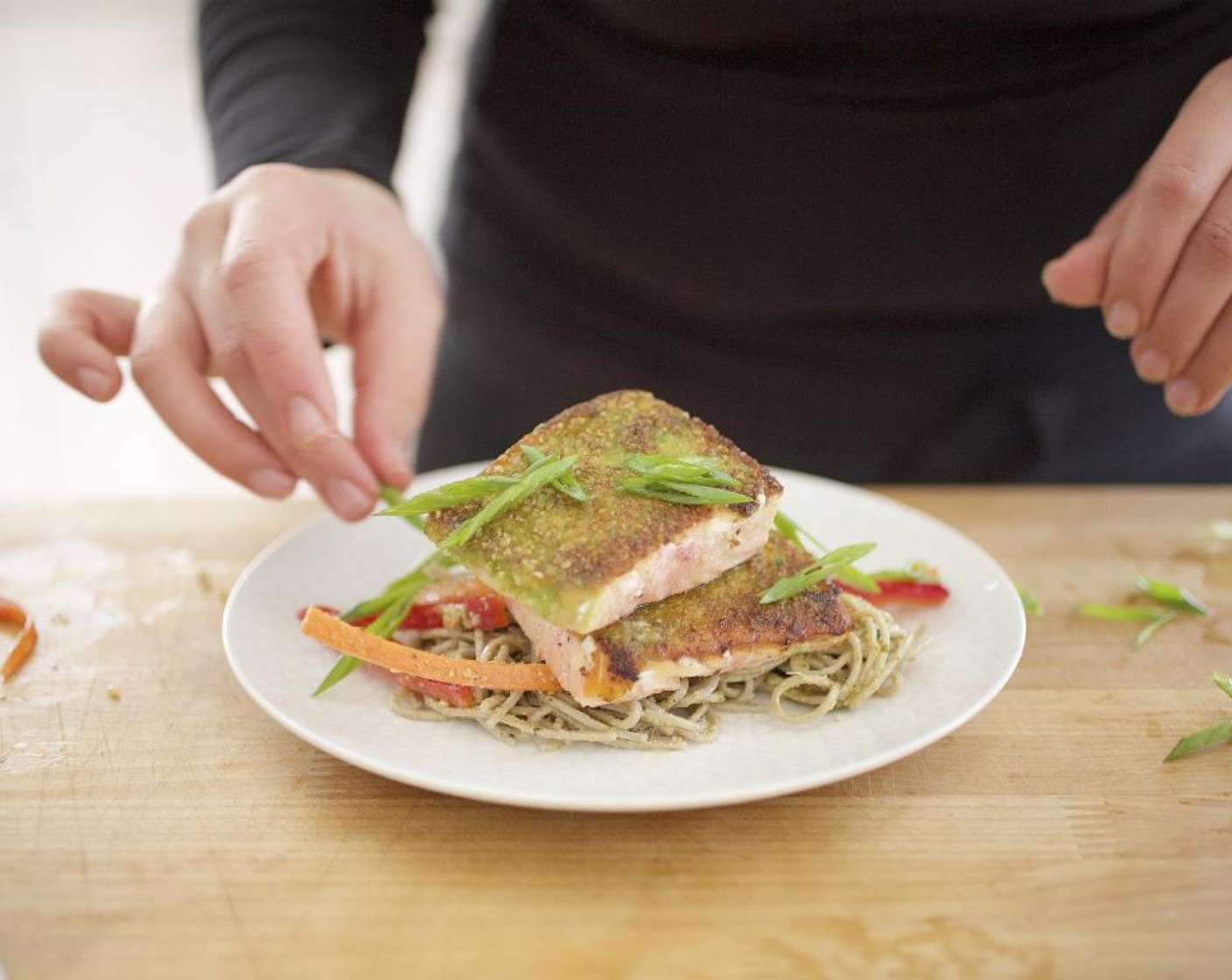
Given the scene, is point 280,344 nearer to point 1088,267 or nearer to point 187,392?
point 187,392

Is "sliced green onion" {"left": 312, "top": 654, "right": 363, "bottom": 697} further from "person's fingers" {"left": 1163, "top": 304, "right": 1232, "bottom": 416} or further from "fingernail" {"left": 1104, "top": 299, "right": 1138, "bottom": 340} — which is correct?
"person's fingers" {"left": 1163, "top": 304, "right": 1232, "bottom": 416}

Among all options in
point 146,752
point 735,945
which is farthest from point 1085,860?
point 146,752

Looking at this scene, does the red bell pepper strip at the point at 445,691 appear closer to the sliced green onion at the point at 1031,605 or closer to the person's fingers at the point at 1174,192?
the sliced green onion at the point at 1031,605

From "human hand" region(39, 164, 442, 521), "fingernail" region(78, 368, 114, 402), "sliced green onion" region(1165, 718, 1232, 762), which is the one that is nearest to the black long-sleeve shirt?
"human hand" region(39, 164, 442, 521)

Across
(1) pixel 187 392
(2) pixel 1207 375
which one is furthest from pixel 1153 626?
(1) pixel 187 392

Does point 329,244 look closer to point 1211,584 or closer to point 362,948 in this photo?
point 362,948

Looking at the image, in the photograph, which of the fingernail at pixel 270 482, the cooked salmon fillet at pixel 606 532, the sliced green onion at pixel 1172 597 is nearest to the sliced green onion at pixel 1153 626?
the sliced green onion at pixel 1172 597

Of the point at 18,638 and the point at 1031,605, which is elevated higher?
the point at 1031,605
